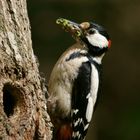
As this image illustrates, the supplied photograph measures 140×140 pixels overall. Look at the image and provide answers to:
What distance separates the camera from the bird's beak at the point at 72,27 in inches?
211

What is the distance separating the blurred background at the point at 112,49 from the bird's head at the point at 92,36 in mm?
3479

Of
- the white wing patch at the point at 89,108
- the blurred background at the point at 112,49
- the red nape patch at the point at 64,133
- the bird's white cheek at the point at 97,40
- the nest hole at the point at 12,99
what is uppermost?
the nest hole at the point at 12,99

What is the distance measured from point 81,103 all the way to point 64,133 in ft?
0.88

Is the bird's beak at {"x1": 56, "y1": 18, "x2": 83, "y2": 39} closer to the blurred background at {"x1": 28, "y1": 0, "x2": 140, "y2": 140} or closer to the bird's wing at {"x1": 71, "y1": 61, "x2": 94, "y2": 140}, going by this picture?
the bird's wing at {"x1": 71, "y1": 61, "x2": 94, "y2": 140}

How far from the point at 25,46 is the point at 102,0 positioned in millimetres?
5383

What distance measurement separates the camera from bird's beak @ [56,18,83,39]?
5.35 meters

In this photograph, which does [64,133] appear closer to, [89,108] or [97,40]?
[89,108]

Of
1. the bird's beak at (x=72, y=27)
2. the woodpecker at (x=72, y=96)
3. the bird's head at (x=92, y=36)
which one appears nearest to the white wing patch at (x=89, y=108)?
the woodpecker at (x=72, y=96)

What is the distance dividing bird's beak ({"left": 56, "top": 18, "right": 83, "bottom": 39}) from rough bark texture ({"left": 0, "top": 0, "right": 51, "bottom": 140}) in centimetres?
94

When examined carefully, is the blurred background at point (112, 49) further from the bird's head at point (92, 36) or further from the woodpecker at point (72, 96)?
the woodpecker at point (72, 96)

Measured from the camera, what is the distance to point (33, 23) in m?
9.29

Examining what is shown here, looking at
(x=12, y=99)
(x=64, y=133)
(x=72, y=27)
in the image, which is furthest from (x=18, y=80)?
(x=72, y=27)

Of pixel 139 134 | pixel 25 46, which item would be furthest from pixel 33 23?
pixel 25 46

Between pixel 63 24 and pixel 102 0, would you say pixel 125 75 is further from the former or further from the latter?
pixel 63 24
